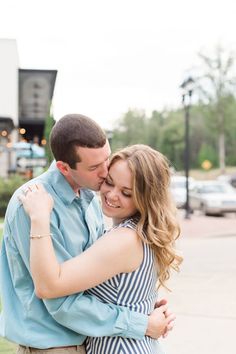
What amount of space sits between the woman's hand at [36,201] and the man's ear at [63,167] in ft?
0.33

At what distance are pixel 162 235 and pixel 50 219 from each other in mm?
412

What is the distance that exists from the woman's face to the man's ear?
0.15m

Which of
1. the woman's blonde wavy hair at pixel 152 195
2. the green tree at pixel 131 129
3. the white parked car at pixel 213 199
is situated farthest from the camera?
the green tree at pixel 131 129

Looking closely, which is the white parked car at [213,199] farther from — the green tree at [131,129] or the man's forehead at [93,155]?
the green tree at [131,129]

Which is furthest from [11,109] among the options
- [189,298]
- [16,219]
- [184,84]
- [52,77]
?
[16,219]

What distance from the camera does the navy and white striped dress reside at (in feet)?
8.45

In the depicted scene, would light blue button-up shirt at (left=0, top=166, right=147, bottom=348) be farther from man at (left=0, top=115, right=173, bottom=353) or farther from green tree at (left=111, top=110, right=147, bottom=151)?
green tree at (left=111, top=110, right=147, bottom=151)

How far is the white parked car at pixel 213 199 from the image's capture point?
27.7m

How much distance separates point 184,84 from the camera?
84.2 ft

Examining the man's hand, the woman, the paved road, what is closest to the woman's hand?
the woman

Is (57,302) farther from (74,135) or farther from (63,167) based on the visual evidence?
(74,135)

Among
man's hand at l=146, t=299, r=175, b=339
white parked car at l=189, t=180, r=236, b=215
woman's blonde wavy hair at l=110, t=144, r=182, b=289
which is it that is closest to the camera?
woman's blonde wavy hair at l=110, t=144, r=182, b=289

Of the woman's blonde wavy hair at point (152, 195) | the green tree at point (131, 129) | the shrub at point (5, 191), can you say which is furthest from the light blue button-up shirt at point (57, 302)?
the green tree at point (131, 129)

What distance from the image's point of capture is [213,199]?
2797 centimetres
